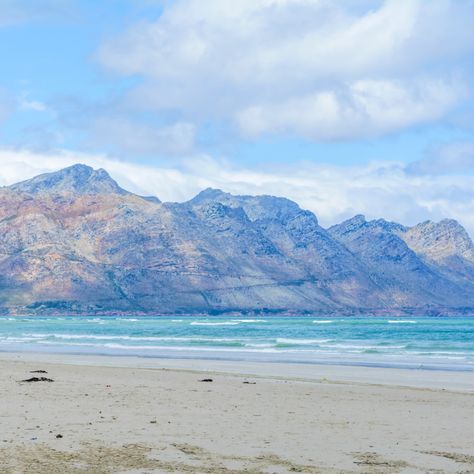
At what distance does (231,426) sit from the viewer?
1573cm

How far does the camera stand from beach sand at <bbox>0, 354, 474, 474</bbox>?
12117mm

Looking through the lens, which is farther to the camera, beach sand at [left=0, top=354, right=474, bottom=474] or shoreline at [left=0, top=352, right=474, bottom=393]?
shoreline at [left=0, top=352, right=474, bottom=393]

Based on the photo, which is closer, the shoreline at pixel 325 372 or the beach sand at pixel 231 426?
the beach sand at pixel 231 426

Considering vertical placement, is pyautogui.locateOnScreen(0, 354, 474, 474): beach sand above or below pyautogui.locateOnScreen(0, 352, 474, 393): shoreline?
above

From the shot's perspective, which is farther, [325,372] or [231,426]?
[325,372]

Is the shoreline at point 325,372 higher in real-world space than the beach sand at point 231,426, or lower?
lower

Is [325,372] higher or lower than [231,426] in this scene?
lower

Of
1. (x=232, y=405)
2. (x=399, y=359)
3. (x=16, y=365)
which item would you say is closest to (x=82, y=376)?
(x=16, y=365)

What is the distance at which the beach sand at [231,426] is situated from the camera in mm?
12117

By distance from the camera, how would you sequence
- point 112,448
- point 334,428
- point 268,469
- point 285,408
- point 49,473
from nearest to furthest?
1. point 49,473
2. point 268,469
3. point 112,448
4. point 334,428
5. point 285,408

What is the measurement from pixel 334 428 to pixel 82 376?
45.5ft

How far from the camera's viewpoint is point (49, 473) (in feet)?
36.3

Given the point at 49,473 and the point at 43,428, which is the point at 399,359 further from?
the point at 49,473

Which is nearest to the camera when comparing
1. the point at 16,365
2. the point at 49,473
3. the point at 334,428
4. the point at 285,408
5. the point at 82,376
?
the point at 49,473
